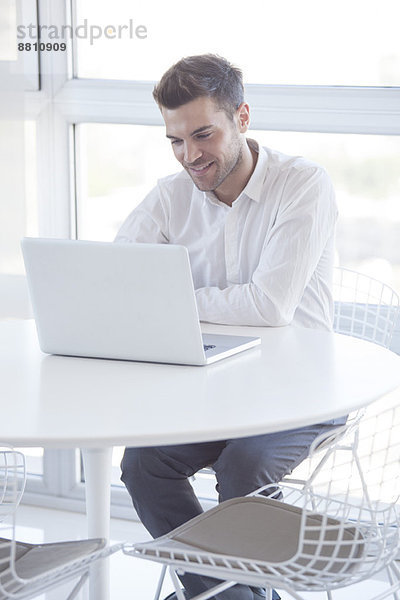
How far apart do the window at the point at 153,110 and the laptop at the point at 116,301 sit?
4.35ft

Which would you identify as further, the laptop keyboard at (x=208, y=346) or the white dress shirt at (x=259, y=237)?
the white dress shirt at (x=259, y=237)

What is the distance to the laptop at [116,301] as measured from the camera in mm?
2037

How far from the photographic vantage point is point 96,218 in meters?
3.73

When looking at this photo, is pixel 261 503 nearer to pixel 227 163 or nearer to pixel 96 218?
pixel 227 163

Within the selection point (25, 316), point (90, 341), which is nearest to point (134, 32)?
point (25, 316)

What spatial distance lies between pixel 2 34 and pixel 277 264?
5.35ft

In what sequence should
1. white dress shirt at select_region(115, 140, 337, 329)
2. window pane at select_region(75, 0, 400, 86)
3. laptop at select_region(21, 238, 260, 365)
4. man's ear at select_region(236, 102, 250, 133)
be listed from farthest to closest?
window pane at select_region(75, 0, 400, 86) < man's ear at select_region(236, 102, 250, 133) < white dress shirt at select_region(115, 140, 337, 329) < laptop at select_region(21, 238, 260, 365)

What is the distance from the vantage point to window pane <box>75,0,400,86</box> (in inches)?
126

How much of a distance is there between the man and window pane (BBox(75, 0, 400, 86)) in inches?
18.9

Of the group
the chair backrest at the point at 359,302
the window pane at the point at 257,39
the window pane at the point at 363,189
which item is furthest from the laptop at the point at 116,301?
the window pane at the point at 257,39

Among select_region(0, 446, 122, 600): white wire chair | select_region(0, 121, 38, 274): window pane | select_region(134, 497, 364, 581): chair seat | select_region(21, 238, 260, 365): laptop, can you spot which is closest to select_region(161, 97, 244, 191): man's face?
select_region(21, 238, 260, 365): laptop

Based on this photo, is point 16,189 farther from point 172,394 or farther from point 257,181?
point 172,394

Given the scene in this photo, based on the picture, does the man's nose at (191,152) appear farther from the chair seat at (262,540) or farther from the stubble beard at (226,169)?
the chair seat at (262,540)

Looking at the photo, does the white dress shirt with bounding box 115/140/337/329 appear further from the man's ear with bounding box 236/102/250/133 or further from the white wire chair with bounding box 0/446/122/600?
the white wire chair with bounding box 0/446/122/600
